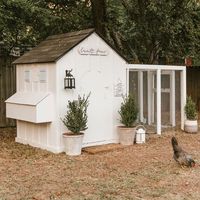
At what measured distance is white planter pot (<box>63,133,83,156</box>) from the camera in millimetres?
8000

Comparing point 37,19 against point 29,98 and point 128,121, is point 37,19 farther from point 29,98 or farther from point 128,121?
point 128,121

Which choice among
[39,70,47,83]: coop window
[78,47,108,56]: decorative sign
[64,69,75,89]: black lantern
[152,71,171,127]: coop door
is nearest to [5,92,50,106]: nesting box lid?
[39,70,47,83]: coop window

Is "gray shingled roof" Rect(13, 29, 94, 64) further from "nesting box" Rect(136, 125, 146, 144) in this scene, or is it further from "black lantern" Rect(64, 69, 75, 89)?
"nesting box" Rect(136, 125, 146, 144)

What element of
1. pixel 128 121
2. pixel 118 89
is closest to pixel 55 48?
pixel 118 89

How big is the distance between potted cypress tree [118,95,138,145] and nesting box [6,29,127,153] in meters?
0.25

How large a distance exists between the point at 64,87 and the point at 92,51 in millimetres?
1172

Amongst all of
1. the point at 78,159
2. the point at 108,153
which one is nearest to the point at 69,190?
the point at 78,159

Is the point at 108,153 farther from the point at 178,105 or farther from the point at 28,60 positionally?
the point at 178,105

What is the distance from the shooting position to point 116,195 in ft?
17.9

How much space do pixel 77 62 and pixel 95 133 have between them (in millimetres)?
1682

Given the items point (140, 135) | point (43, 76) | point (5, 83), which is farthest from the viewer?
point (5, 83)

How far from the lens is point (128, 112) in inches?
355

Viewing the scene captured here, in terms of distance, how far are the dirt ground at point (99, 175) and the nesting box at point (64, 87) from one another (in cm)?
59

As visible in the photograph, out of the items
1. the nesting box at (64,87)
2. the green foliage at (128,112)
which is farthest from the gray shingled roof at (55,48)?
the green foliage at (128,112)
